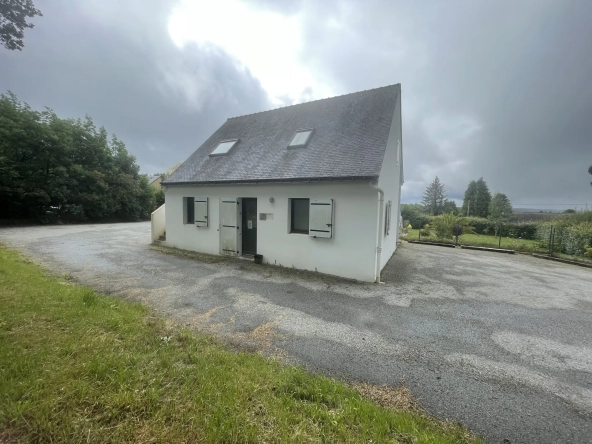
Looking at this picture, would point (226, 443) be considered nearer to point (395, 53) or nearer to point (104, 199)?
point (395, 53)

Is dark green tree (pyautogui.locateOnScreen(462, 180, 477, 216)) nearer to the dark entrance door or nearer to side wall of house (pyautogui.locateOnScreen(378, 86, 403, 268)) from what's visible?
side wall of house (pyautogui.locateOnScreen(378, 86, 403, 268))

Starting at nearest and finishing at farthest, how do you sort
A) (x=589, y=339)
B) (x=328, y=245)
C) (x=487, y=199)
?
(x=589, y=339)
(x=328, y=245)
(x=487, y=199)

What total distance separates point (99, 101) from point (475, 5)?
2689 cm

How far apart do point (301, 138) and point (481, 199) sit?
52849 mm

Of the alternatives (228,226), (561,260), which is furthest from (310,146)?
(561,260)

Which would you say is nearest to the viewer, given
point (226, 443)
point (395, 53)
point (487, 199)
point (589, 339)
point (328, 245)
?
point (226, 443)

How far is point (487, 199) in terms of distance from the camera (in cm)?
4778

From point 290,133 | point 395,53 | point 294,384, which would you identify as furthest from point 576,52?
point 294,384

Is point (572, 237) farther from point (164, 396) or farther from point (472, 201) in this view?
point (472, 201)

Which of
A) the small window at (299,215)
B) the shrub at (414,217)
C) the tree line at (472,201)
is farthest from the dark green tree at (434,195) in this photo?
the small window at (299,215)

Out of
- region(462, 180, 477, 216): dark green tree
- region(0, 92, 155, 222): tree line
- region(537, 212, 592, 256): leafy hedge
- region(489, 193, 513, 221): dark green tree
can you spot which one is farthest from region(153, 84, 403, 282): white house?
region(462, 180, 477, 216): dark green tree

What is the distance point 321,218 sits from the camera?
7055 millimetres

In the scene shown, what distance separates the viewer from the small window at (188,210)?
10281 mm

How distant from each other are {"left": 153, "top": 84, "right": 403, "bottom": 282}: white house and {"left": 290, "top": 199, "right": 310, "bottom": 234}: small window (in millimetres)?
32
